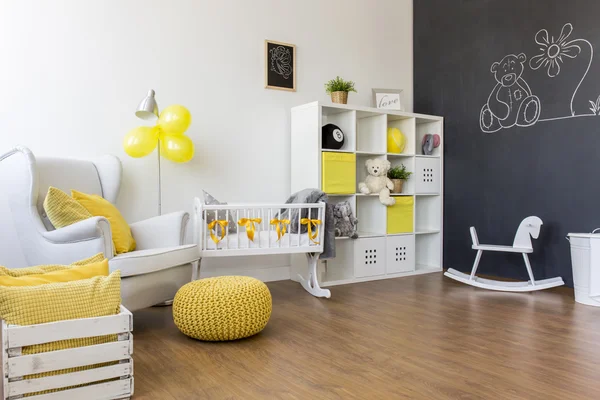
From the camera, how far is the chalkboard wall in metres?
3.28

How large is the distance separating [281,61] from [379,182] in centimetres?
118

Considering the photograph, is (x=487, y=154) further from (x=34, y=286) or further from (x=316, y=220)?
(x=34, y=286)

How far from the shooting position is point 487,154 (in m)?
3.85

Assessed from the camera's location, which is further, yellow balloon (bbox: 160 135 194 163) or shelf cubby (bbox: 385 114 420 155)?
shelf cubby (bbox: 385 114 420 155)

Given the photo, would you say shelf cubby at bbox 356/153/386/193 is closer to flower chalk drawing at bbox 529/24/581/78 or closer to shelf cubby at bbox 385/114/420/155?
shelf cubby at bbox 385/114/420/155

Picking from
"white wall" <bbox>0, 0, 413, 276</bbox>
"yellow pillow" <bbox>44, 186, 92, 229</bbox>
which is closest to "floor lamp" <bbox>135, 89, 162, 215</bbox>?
"white wall" <bbox>0, 0, 413, 276</bbox>

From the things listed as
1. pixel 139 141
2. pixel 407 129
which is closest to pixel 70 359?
pixel 139 141

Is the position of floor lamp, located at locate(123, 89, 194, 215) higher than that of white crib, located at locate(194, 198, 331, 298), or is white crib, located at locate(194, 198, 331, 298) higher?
floor lamp, located at locate(123, 89, 194, 215)

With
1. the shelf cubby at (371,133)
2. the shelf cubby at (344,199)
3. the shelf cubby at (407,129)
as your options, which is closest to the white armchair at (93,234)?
the shelf cubby at (344,199)

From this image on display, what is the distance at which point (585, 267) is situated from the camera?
287 cm

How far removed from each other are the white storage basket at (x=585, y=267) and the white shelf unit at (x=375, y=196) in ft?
4.08

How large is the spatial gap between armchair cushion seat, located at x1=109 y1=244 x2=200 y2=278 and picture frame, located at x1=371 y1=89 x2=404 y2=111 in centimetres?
222

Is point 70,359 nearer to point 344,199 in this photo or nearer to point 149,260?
point 149,260

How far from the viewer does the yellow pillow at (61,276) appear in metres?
1.55
